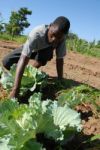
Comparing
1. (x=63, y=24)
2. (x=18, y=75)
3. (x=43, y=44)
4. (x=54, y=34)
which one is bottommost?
(x=18, y=75)

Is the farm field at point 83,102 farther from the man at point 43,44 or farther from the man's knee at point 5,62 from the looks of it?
the man's knee at point 5,62

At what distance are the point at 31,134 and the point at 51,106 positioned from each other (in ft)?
1.17

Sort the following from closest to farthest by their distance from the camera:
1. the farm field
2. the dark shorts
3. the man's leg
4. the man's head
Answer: the farm field, the man's head, the dark shorts, the man's leg

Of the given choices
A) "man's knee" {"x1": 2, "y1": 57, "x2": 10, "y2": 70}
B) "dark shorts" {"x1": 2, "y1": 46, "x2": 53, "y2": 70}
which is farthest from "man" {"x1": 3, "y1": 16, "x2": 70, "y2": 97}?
"man's knee" {"x1": 2, "y1": 57, "x2": 10, "y2": 70}

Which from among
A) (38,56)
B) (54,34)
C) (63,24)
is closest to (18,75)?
(54,34)

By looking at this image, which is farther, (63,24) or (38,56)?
(38,56)

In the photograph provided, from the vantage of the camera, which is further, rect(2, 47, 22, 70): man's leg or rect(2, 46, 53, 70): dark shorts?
rect(2, 47, 22, 70): man's leg

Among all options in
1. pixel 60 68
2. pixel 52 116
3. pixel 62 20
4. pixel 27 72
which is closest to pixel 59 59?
pixel 60 68

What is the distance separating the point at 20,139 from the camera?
2898 millimetres

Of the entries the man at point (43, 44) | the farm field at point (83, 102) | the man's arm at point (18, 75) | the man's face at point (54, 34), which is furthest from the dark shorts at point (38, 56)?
the man's arm at point (18, 75)

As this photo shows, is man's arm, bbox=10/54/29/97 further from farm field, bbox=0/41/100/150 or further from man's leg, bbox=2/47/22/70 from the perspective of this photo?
man's leg, bbox=2/47/22/70

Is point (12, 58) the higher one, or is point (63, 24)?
point (63, 24)

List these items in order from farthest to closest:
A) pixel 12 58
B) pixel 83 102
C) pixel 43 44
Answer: pixel 12 58 < pixel 43 44 < pixel 83 102

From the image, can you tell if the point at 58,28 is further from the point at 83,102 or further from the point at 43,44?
the point at 83,102
